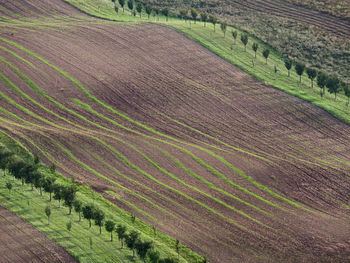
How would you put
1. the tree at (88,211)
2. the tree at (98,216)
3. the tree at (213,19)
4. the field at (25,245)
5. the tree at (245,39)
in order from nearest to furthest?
the field at (25,245) → the tree at (98,216) → the tree at (88,211) → the tree at (245,39) → the tree at (213,19)

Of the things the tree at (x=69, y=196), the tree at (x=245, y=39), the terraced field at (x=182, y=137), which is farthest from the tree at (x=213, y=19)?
the tree at (x=69, y=196)

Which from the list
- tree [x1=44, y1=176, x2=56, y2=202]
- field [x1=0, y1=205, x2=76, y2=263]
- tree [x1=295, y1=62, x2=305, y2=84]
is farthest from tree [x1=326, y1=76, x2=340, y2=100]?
field [x1=0, y1=205, x2=76, y2=263]

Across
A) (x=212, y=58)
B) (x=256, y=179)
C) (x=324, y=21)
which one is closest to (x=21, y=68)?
(x=212, y=58)

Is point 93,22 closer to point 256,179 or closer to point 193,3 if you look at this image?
point 193,3

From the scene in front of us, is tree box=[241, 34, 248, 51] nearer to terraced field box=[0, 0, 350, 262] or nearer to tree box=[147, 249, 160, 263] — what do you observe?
terraced field box=[0, 0, 350, 262]

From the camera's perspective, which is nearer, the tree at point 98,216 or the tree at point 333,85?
the tree at point 98,216

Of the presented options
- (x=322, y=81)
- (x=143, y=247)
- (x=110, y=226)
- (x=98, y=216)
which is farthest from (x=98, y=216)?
(x=322, y=81)

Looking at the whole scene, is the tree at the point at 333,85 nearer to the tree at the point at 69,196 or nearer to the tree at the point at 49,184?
the tree at the point at 69,196
